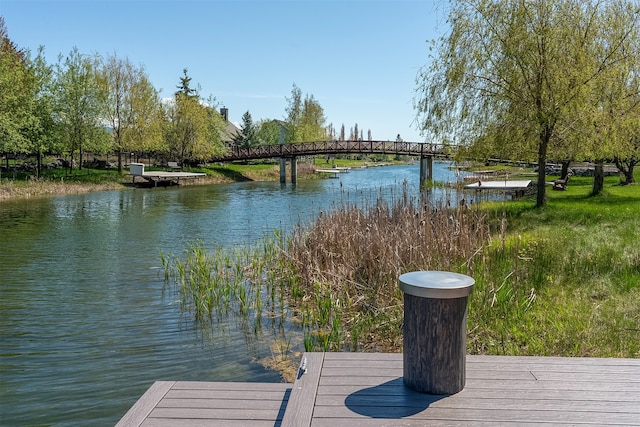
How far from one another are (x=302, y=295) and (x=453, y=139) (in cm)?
1002

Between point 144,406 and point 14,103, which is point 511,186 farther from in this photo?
point 14,103

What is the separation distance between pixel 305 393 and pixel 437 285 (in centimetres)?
111

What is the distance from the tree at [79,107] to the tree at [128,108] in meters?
2.91

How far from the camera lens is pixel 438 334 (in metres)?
3.36

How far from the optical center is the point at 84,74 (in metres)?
35.9

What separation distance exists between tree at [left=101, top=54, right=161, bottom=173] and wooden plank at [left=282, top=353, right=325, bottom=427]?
1526 inches

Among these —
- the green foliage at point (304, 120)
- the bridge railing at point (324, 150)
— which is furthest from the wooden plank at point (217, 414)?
the green foliage at point (304, 120)

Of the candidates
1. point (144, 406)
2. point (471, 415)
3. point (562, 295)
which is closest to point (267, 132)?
point (562, 295)

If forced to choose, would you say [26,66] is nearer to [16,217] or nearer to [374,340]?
[16,217]

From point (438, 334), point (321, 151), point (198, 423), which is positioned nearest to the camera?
point (198, 423)

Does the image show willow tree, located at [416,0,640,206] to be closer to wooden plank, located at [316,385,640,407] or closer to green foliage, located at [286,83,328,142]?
wooden plank, located at [316,385,640,407]

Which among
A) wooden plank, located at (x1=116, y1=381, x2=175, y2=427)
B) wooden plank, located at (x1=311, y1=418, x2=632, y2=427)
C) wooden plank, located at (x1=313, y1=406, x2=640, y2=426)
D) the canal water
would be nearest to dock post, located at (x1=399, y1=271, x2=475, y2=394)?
wooden plank, located at (x1=313, y1=406, x2=640, y2=426)

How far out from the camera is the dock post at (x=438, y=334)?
333 centimetres

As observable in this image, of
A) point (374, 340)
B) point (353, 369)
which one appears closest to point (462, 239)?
point (374, 340)
